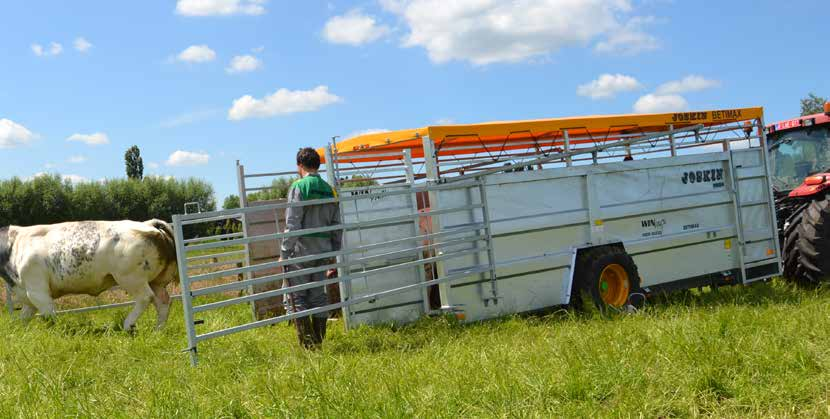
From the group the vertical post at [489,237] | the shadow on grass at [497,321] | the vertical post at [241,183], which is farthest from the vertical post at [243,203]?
the vertical post at [489,237]

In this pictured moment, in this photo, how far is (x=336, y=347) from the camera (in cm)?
691

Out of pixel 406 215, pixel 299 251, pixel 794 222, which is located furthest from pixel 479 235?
pixel 794 222

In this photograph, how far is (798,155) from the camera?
1057cm

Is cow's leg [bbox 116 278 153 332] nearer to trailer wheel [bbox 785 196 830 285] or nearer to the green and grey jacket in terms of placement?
the green and grey jacket

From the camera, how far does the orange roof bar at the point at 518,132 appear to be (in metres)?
8.52

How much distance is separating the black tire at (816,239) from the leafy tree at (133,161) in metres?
58.6

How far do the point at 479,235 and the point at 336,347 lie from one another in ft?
6.75

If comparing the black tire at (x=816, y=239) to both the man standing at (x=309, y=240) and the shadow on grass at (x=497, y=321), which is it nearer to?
the shadow on grass at (x=497, y=321)

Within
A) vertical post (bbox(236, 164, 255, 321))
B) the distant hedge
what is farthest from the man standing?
the distant hedge

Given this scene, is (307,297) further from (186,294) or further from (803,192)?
(803,192)

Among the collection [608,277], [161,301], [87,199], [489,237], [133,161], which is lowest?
[608,277]

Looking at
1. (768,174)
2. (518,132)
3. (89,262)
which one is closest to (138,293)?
(89,262)

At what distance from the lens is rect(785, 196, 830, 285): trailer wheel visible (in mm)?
9195

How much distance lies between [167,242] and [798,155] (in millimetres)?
8829
